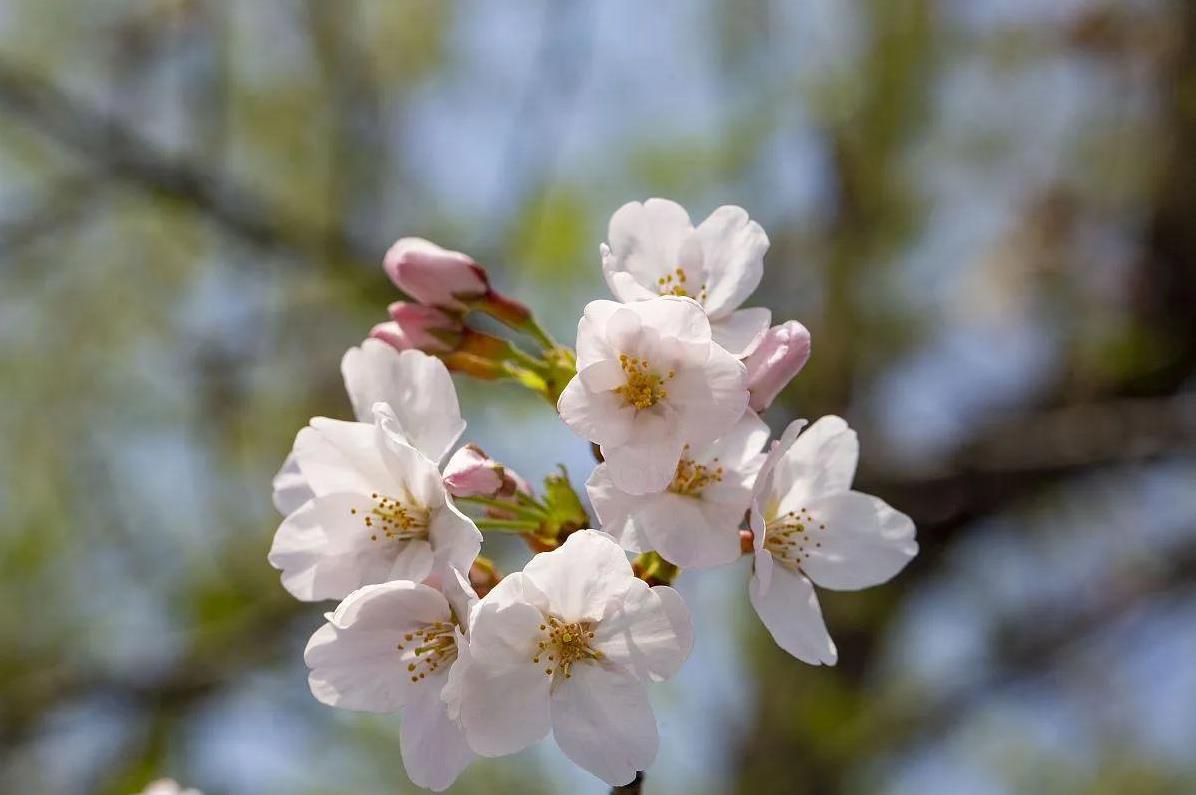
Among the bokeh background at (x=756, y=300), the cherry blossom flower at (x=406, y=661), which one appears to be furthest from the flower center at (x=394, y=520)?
the bokeh background at (x=756, y=300)

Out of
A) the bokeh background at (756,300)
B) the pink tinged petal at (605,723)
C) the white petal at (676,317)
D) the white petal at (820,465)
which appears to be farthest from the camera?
the bokeh background at (756,300)

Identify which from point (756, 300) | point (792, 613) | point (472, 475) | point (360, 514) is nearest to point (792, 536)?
point (792, 613)

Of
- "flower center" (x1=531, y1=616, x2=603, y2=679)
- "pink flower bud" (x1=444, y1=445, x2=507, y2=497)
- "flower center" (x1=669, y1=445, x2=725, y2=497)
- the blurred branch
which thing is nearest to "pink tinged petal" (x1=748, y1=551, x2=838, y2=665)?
"flower center" (x1=669, y1=445, x2=725, y2=497)

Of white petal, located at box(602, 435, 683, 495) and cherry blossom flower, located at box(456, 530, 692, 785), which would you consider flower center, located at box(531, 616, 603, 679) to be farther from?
white petal, located at box(602, 435, 683, 495)

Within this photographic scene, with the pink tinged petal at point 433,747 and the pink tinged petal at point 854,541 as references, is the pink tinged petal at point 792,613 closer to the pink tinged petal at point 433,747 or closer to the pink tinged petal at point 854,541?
the pink tinged petal at point 854,541

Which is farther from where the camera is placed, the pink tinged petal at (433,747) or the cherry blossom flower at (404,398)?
the cherry blossom flower at (404,398)

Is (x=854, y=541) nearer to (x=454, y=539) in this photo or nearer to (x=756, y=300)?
(x=454, y=539)
